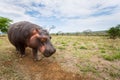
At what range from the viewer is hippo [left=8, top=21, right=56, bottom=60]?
229 inches

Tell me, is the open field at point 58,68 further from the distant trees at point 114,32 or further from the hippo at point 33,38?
the distant trees at point 114,32

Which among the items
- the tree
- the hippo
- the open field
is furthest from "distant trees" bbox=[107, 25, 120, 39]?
the hippo

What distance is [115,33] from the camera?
80.1 feet

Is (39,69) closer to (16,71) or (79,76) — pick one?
(16,71)

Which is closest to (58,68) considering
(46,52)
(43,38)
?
(46,52)

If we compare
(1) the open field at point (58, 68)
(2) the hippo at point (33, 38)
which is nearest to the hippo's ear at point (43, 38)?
(2) the hippo at point (33, 38)

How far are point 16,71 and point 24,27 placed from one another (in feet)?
5.78

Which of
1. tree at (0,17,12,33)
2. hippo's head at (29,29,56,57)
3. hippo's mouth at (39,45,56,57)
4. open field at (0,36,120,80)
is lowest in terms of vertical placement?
open field at (0,36,120,80)

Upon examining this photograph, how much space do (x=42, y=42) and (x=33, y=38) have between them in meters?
0.43

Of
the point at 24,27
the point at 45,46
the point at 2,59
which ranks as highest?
the point at 24,27

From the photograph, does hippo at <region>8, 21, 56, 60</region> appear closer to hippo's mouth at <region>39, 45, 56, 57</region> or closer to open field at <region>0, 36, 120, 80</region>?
hippo's mouth at <region>39, 45, 56, 57</region>

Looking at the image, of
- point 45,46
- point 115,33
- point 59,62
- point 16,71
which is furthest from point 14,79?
point 115,33

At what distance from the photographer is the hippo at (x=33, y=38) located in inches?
229

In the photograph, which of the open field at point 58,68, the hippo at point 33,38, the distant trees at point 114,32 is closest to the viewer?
the open field at point 58,68
